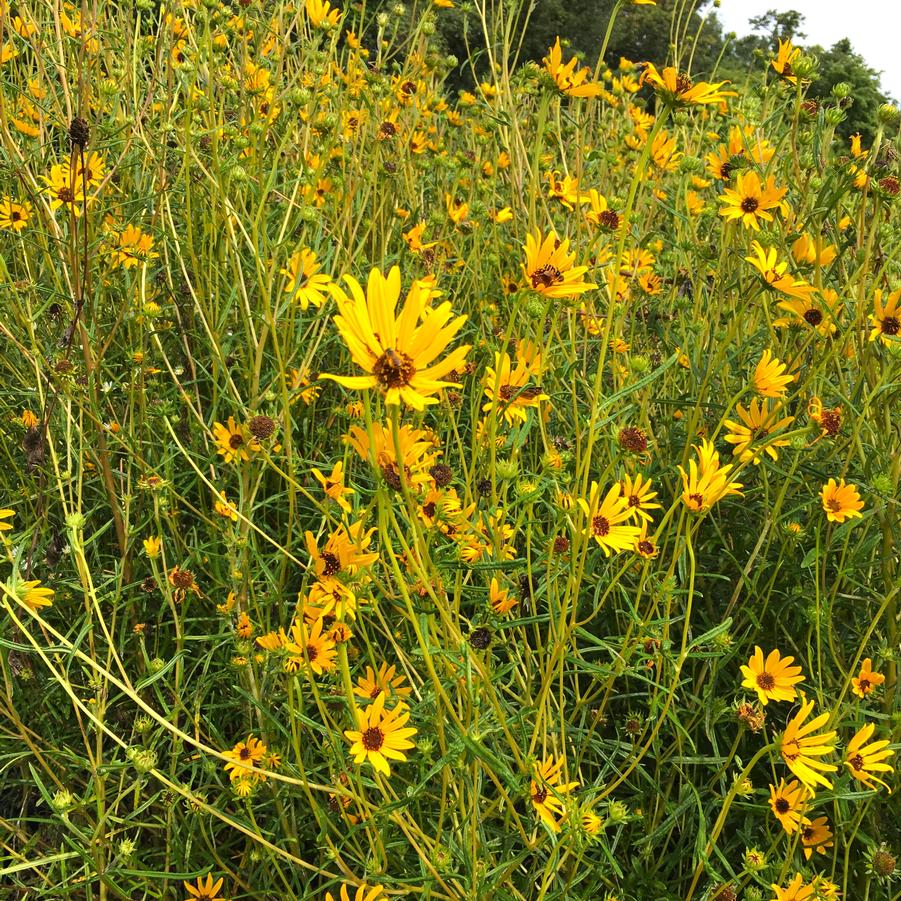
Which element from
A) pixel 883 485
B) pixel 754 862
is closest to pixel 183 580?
pixel 754 862

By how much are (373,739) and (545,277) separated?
69 cm

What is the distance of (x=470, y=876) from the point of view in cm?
105

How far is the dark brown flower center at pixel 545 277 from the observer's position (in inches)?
42.5

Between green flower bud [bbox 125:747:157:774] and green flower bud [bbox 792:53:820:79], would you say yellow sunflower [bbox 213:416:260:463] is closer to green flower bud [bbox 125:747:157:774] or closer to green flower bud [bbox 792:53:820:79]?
green flower bud [bbox 125:747:157:774]

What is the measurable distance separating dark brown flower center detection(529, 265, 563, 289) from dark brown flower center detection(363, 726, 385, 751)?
2.15 feet

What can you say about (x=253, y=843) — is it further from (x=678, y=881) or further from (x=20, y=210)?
(x=20, y=210)

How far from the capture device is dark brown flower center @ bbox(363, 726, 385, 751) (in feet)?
3.27

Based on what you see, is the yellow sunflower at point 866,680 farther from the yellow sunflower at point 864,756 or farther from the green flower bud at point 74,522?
the green flower bud at point 74,522

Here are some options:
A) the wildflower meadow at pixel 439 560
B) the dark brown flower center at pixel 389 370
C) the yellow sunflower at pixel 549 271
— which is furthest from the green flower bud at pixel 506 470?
the dark brown flower center at pixel 389 370

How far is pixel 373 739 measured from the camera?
1.01 m

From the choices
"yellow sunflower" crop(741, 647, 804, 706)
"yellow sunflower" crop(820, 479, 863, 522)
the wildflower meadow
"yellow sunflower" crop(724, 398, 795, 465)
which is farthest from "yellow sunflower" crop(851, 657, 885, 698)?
"yellow sunflower" crop(724, 398, 795, 465)

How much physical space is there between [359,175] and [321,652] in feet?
4.42

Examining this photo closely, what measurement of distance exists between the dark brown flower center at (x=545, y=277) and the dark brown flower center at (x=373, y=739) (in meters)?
0.65

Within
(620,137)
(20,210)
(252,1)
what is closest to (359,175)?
(252,1)
